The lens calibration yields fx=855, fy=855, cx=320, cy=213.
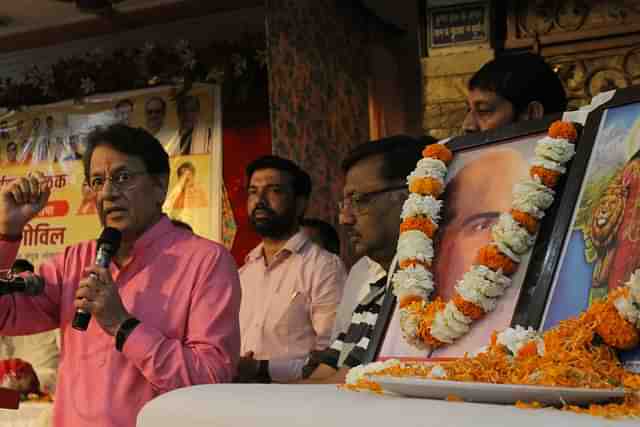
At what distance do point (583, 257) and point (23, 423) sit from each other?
3.44 metres

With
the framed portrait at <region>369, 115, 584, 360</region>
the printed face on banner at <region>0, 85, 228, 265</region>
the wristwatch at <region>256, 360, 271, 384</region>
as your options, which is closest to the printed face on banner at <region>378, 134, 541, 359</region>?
the framed portrait at <region>369, 115, 584, 360</region>

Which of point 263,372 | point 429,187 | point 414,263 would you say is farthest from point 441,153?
point 263,372

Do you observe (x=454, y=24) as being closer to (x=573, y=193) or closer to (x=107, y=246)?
(x=107, y=246)

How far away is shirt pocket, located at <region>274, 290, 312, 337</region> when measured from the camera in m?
3.18

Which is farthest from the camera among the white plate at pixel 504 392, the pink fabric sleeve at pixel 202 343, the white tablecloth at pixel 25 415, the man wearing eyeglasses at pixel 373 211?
the white tablecloth at pixel 25 415

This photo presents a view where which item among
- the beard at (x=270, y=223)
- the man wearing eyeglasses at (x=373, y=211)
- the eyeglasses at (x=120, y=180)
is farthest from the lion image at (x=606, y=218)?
the beard at (x=270, y=223)

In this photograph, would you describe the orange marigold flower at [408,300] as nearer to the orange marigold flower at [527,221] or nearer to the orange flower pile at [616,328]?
the orange marigold flower at [527,221]

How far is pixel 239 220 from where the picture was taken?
18.3 ft

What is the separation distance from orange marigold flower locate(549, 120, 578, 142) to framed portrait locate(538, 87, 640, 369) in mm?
26

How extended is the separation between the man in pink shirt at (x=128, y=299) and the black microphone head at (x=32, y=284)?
0.22 ft

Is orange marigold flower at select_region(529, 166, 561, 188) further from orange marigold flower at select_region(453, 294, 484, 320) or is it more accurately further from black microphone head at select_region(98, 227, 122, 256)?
black microphone head at select_region(98, 227, 122, 256)

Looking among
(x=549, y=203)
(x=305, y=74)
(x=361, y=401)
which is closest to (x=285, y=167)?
(x=305, y=74)

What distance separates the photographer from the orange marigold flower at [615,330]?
46.8 inches

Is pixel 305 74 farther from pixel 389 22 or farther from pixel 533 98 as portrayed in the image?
pixel 533 98
